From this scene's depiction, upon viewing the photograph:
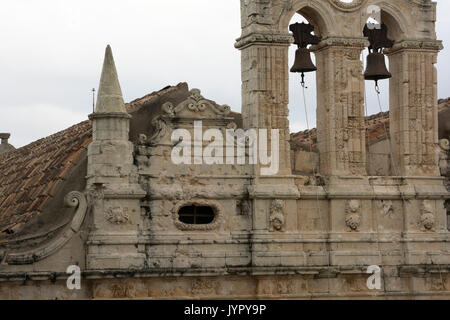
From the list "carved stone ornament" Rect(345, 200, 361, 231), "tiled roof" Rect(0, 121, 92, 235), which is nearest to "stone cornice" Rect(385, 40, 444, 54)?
"carved stone ornament" Rect(345, 200, 361, 231)

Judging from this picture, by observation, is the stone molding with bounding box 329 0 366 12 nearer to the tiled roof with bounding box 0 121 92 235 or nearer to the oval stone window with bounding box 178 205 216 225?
the oval stone window with bounding box 178 205 216 225

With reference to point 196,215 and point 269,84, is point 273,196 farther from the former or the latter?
point 269,84

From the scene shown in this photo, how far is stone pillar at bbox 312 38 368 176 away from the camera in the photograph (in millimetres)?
25141

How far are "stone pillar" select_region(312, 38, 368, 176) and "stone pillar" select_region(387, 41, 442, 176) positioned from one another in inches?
32.7

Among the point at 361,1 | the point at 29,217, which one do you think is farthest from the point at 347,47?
the point at 29,217

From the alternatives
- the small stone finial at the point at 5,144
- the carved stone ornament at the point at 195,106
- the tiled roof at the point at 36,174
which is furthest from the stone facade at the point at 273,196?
the small stone finial at the point at 5,144

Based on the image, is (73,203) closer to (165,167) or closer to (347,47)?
(165,167)

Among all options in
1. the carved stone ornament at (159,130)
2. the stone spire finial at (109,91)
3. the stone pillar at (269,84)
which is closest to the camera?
the stone spire finial at (109,91)

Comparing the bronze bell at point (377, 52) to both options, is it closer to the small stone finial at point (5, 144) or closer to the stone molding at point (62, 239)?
the stone molding at point (62, 239)

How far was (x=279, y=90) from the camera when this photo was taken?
24750 millimetres

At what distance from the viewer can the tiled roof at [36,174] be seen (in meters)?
24.8

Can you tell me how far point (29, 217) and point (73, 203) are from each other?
1.10 metres

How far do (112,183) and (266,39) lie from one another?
3.70 m

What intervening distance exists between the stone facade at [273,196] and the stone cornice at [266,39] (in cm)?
2
